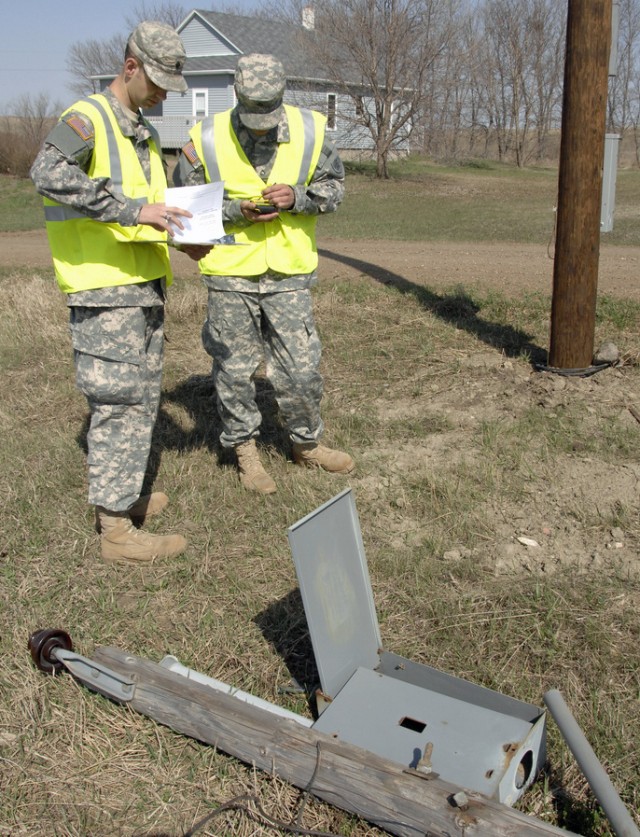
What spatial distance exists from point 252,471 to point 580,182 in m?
2.81

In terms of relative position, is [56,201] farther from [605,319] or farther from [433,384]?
[605,319]

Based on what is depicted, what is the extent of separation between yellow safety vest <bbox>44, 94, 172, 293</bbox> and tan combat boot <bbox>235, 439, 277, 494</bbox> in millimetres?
1286

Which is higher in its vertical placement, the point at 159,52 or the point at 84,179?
the point at 159,52

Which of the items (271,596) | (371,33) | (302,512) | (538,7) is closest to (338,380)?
(302,512)

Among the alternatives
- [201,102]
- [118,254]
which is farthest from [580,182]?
[201,102]

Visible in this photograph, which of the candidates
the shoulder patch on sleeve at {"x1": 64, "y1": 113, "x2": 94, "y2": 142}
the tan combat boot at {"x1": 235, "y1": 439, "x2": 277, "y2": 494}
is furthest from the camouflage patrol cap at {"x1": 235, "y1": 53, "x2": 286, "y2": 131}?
the tan combat boot at {"x1": 235, "y1": 439, "x2": 277, "y2": 494}

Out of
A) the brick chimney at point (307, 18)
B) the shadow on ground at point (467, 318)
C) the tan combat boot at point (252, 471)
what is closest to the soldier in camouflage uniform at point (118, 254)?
the tan combat boot at point (252, 471)

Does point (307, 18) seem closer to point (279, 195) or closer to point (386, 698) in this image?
point (279, 195)

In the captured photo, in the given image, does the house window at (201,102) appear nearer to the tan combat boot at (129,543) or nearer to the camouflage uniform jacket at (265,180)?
the camouflage uniform jacket at (265,180)

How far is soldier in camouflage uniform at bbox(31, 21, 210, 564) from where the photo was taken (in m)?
3.61

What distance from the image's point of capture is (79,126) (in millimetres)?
3564

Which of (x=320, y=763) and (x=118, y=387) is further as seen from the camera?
(x=118, y=387)

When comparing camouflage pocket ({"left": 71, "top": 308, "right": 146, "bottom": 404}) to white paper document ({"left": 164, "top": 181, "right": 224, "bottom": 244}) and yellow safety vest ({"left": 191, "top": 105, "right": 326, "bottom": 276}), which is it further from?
yellow safety vest ({"left": 191, "top": 105, "right": 326, "bottom": 276})

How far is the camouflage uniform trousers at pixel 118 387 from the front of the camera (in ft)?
12.8
